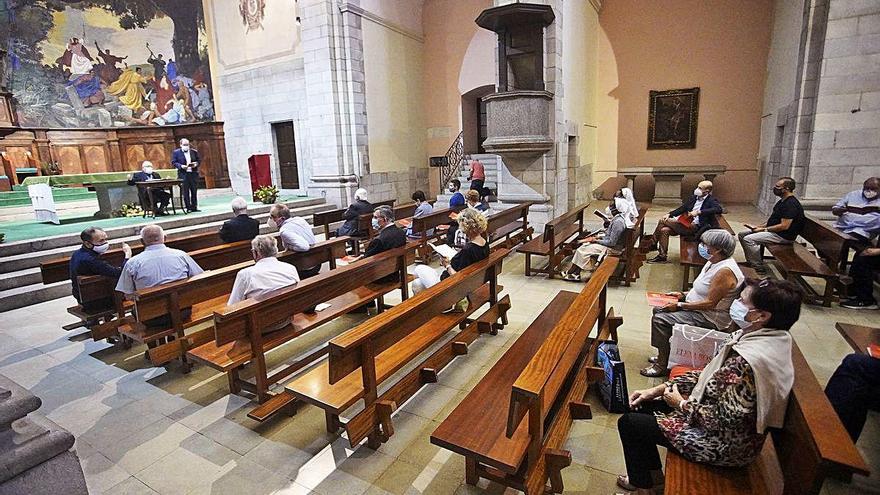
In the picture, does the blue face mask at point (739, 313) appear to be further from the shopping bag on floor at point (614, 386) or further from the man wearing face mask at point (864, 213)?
the man wearing face mask at point (864, 213)

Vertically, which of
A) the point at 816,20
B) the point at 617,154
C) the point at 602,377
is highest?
the point at 816,20

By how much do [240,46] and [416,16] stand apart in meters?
5.31

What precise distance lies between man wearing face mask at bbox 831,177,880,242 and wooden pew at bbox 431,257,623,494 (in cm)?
410

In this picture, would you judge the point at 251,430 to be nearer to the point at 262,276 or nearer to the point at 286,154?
the point at 262,276

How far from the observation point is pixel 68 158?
1379cm

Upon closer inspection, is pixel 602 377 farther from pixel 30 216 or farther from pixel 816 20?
pixel 30 216

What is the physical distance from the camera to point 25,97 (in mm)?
12969

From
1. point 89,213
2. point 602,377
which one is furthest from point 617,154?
point 89,213

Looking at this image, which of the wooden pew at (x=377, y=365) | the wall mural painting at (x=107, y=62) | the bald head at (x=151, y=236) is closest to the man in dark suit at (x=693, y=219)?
the wooden pew at (x=377, y=365)

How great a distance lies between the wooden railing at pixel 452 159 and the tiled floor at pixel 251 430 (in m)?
8.95

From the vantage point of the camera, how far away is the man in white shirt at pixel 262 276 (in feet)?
10.9

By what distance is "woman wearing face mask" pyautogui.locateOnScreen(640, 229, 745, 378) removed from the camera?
3.01 m

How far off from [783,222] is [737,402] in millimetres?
4745

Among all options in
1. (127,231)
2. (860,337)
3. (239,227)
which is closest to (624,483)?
(860,337)
